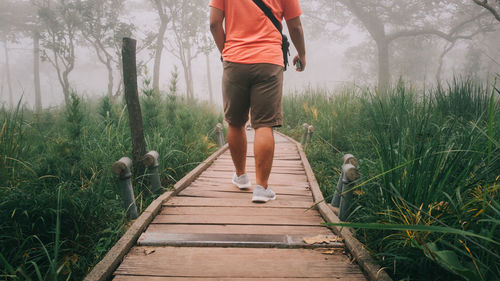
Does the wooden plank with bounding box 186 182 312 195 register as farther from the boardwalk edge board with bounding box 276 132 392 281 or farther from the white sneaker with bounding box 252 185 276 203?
the boardwalk edge board with bounding box 276 132 392 281

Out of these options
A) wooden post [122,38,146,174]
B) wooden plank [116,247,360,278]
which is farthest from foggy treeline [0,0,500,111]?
wooden plank [116,247,360,278]

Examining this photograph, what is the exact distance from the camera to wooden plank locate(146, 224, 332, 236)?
5.64 ft

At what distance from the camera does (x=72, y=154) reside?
202 cm

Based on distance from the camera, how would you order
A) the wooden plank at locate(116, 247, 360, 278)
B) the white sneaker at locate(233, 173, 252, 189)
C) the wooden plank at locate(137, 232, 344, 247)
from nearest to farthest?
1. the wooden plank at locate(116, 247, 360, 278)
2. the wooden plank at locate(137, 232, 344, 247)
3. the white sneaker at locate(233, 173, 252, 189)

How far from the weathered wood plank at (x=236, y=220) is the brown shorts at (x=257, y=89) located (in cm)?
78

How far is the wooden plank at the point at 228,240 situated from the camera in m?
Result: 1.54

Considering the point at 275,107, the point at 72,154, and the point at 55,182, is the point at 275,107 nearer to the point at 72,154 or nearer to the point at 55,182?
the point at 72,154

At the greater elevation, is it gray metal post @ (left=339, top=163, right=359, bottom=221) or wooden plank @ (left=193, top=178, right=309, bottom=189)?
gray metal post @ (left=339, top=163, right=359, bottom=221)

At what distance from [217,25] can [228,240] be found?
5.90 feet

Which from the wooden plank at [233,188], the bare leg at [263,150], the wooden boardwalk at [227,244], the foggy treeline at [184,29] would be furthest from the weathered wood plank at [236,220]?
the foggy treeline at [184,29]

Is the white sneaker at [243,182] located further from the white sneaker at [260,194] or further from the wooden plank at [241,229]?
the wooden plank at [241,229]

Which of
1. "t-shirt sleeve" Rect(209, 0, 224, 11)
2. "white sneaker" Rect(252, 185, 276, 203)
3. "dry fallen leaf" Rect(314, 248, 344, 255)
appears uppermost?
"t-shirt sleeve" Rect(209, 0, 224, 11)

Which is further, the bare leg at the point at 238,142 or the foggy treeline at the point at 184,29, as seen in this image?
the foggy treeline at the point at 184,29

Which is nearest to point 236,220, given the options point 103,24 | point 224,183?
point 224,183
